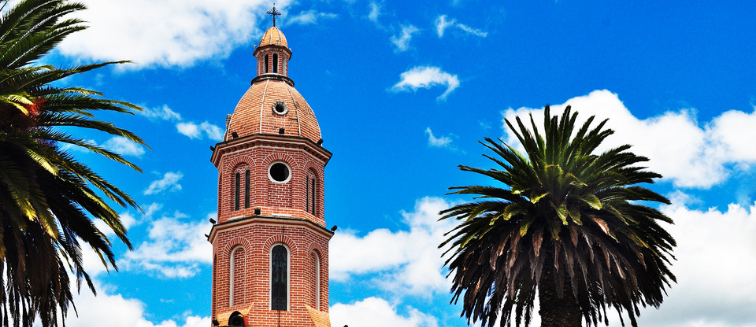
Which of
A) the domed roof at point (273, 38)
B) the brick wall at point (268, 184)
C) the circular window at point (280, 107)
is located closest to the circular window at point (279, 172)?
the brick wall at point (268, 184)

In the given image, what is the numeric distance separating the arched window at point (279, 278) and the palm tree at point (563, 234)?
1178 centimetres

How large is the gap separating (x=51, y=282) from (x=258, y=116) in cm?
2144

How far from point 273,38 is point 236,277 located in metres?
13.8

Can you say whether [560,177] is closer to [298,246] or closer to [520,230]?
[520,230]

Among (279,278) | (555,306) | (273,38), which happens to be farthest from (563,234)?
(273,38)

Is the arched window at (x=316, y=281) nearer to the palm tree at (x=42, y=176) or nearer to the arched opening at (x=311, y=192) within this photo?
the arched opening at (x=311, y=192)

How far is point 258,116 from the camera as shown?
159 ft

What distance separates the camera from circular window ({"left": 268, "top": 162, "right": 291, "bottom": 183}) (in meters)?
47.3

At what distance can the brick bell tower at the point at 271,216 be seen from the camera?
147 ft

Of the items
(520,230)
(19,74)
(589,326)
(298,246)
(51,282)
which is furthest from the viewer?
(298,246)

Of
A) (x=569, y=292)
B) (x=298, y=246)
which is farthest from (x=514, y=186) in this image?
(x=298, y=246)

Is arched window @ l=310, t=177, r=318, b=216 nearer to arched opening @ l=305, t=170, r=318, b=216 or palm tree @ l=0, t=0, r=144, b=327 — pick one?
arched opening @ l=305, t=170, r=318, b=216

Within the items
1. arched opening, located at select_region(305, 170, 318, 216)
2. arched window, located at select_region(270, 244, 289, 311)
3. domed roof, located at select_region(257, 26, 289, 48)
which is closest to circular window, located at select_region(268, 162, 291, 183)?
arched opening, located at select_region(305, 170, 318, 216)

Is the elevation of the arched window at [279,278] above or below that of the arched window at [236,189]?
below
